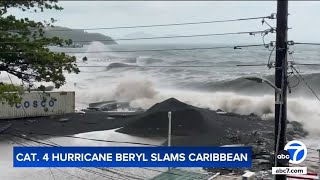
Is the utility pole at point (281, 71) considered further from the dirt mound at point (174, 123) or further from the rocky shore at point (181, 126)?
the dirt mound at point (174, 123)

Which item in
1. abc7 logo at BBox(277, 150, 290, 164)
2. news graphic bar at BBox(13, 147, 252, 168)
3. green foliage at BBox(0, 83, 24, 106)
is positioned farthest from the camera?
news graphic bar at BBox(13, 147, 252, 168)

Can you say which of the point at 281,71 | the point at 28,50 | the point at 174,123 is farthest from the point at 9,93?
the point at 174,123

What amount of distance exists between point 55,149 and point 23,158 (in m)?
1.48

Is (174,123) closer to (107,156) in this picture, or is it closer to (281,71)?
(107,156)

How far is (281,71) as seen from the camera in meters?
12.9

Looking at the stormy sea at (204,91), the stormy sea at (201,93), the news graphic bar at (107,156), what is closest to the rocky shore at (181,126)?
the stormy sea at (201,93)

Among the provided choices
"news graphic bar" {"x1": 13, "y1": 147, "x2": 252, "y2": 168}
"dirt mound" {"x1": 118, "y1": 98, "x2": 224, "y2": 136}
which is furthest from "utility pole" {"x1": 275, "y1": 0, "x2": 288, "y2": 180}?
"dirt mound" {"x1": 118, "y1": 98, "x2": 224, "y2": 136}

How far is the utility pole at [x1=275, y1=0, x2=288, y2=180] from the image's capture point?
1266 cm

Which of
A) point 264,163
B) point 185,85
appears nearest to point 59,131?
point 264,163

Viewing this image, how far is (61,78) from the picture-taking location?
18031mm

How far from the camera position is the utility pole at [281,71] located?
12664 millimetres

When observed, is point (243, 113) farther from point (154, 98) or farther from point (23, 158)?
point (23, 158)

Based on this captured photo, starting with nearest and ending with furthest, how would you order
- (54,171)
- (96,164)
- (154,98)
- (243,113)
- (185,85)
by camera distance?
(96,164)
(54,171)
(243,113)
(154,98)
(185,85)

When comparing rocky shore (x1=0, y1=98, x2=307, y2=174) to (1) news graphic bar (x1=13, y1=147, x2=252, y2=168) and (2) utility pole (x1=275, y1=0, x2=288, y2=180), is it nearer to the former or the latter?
(1) news graphic bar (x1=13, y1=147, x2=252, y2=168)
